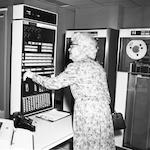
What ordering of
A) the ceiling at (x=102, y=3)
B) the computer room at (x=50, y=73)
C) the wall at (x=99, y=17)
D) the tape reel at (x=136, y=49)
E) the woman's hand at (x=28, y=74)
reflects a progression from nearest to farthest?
1. the computer room at (x=50, y=73)
2. the woman's hand at (x=28, y=74)
3. the tape reel at (x=136, y=49)
4. the ceiling at (x=102, y=3)
5. the wall at (x=99, y=17)

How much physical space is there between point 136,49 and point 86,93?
133cm

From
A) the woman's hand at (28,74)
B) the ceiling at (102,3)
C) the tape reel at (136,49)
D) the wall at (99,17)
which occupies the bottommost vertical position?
the woman's hand at (28,74)

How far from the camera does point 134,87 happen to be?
286 cm

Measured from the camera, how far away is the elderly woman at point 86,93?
175 centimetres

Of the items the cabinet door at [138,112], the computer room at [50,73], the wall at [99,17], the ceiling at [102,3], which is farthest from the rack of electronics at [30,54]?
the wall at [99,17]

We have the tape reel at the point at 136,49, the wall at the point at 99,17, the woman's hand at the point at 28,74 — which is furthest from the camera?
the wall at the point at 99,17

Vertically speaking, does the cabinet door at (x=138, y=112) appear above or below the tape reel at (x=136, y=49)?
below

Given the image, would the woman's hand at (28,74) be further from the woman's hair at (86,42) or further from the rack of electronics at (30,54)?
the woman's hair at (86,42)

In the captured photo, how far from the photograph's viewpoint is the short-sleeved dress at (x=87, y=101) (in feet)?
5.72

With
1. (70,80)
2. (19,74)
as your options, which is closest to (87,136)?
(70,80)

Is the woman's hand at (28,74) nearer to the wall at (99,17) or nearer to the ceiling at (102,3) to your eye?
the ceiling at (102,3)

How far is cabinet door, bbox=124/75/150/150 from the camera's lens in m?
2.81

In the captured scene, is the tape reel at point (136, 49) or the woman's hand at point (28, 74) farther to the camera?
the tape reel at point (136, 49)

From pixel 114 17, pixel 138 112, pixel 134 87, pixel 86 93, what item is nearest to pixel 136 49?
pixel 134 87
